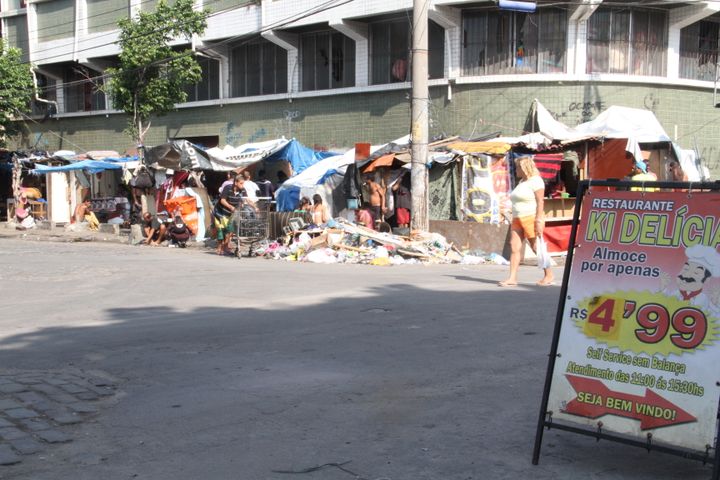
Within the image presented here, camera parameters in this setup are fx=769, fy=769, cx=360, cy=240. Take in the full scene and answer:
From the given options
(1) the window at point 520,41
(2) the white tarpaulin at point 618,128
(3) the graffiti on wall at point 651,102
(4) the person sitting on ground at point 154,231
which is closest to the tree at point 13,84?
(4) the person sitting on ground at point 154,231

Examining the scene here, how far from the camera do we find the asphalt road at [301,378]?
Answer: 14.7 ft

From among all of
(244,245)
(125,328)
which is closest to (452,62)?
(244,245)

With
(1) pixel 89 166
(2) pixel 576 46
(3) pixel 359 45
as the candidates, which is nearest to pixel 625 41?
(2) pixel 576 46

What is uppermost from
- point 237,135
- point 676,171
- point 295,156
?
point 237,135

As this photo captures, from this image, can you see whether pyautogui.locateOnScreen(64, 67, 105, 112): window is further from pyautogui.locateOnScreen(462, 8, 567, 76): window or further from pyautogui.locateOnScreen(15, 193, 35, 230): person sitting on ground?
pyautogui.locateOnScreen(462, 8, 567, 76): window

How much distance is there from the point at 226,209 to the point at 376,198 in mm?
3660

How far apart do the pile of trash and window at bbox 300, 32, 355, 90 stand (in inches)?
369

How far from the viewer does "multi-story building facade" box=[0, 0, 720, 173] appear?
70.0ft

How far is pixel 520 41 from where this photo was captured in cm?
2153

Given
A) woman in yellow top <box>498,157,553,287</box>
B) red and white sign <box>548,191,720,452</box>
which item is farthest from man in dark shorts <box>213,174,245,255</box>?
red and white sign <box>548,191,720,452</box>

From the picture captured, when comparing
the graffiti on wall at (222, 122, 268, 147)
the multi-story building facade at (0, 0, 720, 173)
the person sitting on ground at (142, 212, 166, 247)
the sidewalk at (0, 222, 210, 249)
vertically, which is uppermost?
the multi-story building facade at (0, 0, 720, 173)

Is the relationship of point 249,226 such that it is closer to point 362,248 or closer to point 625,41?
point 362,248

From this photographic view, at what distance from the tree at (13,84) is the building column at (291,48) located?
42.9 feet

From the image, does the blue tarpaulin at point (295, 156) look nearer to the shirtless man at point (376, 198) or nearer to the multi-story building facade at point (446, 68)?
the multi-story building facade at point (446, 68)
